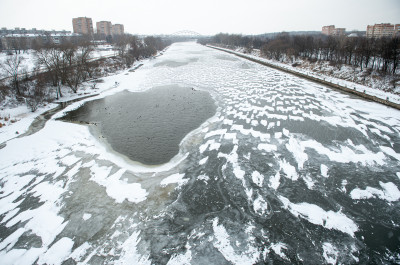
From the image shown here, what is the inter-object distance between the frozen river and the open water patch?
33.9 inches

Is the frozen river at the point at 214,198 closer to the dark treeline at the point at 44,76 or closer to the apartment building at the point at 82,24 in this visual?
the dark treeline at the point at 44,76

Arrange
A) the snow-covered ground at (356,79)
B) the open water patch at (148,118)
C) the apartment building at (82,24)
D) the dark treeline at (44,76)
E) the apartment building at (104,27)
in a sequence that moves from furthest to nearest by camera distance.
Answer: the apartment building at (104,27) < the apartment building at (82,24) < the snow-covered ground at (356,79) < the dark treeline at (44,76) < the open water patch at (148,118)

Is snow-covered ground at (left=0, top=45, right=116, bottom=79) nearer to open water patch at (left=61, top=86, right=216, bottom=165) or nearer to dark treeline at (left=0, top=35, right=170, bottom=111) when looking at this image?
dark treeline at (left=0, top=35, right=170, bottom=111)

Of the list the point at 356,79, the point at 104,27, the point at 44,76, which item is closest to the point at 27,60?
the point at 44,76

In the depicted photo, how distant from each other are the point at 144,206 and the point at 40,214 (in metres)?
4.21

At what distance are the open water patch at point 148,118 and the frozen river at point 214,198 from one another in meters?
0.86

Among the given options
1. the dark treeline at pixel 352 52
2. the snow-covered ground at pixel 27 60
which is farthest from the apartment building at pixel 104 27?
the dark treeline at pixel 352 52

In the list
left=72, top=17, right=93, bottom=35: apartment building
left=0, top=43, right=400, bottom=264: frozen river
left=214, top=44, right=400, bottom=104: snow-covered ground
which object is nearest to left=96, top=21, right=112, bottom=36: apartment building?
left=72, top=17, right=93, bottom=35: apartment building

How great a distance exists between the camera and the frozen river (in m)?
6.91

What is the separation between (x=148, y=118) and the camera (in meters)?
18.5

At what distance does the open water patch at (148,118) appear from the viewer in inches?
529

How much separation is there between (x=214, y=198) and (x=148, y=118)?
37.9 feet

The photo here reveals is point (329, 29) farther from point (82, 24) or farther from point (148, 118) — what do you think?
point (148, 118)

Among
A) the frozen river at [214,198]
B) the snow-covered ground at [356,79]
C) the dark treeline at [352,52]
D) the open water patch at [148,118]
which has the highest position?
the dark treeline at [352,52]
